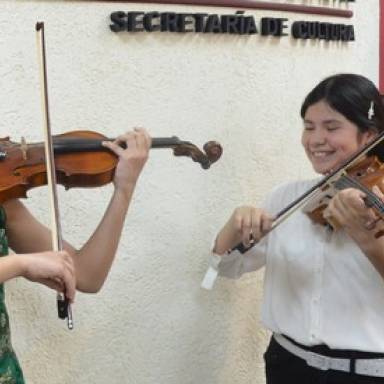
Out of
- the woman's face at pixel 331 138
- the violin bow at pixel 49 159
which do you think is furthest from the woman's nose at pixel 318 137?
the violin bow at pixel 49 159

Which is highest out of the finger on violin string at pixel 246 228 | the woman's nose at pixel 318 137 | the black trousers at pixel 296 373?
the woman's nose at pixel 318 137

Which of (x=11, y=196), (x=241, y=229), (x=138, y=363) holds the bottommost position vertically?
(x=138, y=363)

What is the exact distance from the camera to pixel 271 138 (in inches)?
66.0

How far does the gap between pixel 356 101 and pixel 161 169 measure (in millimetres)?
448

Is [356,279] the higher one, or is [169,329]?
[356,279]

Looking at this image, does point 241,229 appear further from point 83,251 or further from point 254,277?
point 254,277

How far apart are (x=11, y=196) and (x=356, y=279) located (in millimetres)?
611

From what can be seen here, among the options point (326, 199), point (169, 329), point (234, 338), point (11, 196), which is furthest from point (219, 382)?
point (11, 196)

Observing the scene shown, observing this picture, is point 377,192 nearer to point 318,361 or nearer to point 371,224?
point 371,224

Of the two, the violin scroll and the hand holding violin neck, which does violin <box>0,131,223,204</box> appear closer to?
the hand holding violin neck

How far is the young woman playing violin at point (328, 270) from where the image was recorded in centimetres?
123

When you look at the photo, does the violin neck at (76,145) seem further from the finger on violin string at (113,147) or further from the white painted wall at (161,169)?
the white painted wall at (161,169)

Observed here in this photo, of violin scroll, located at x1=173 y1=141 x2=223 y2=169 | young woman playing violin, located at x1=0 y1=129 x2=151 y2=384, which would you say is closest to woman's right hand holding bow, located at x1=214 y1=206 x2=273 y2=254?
violin scroll, located at x1=173 y1=141 x2=223 y2=169

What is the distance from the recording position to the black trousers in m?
1.23
